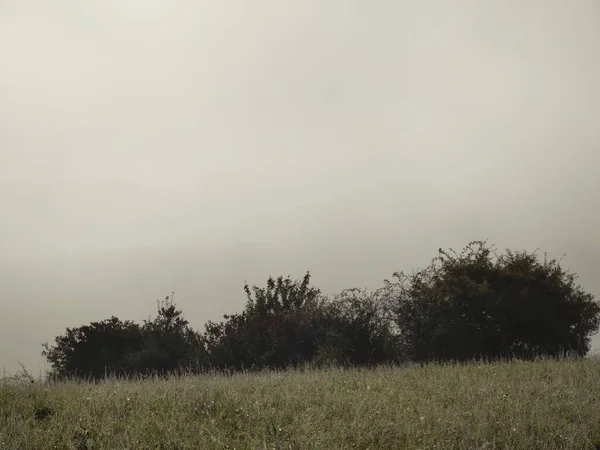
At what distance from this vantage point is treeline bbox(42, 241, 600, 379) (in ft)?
81.2

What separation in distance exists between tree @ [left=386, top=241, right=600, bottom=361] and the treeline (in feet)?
0.13

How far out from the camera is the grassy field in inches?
419

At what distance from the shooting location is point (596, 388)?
14.6 meters

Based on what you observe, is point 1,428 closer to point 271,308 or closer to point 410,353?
point 410,353

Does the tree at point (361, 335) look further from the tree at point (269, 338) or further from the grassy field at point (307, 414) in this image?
the grassy field at point (307, 414)

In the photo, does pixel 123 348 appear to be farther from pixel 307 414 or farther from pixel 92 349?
pixel 307 414

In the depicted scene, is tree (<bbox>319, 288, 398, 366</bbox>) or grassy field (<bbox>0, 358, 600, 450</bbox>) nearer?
grassy field (<bbox>0, 358, 600, 450</bbox>)

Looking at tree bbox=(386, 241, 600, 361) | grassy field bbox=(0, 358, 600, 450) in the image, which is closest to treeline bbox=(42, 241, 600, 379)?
tree bbox=(386, 241, 600, 361)

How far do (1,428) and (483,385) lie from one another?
33.5 feet

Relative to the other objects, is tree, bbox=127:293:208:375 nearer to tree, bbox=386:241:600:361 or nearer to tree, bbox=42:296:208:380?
tree, bbox=42:296:208:380

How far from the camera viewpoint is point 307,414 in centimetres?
1184

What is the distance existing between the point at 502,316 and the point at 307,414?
14990 mm

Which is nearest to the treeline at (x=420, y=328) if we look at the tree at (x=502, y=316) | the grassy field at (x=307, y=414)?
the tree at (x=502, y=316)

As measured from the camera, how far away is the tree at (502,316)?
2469cm
